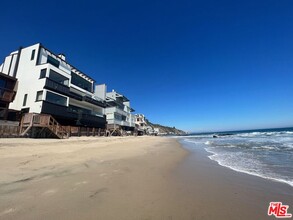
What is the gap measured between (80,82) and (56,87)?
9.39 metres

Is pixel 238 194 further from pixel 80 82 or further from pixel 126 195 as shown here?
pixel 80 82

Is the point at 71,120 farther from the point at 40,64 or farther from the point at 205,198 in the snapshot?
the point at 205,198

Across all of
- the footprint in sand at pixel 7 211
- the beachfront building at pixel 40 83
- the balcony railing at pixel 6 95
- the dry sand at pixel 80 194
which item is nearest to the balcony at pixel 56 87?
the beachfront building at pixel 40 83

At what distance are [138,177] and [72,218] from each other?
258cm

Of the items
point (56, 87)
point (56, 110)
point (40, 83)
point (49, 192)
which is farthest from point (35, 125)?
point (49, 192)

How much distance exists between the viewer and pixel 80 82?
29.4 meters

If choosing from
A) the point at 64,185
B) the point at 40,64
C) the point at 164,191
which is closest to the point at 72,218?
the point at 64,185

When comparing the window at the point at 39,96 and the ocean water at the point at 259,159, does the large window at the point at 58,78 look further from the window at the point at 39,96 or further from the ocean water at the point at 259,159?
the ocean water at the point at 259,159

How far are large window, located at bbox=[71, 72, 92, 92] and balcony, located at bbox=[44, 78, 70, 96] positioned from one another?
5589 millimetres

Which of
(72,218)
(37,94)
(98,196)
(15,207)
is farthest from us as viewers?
(37,94)

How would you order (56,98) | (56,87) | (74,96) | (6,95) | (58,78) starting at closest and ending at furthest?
(6,95) → (56,87) → (56,98) → (58,78) → (74,96)

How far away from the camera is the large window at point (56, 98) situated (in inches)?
758

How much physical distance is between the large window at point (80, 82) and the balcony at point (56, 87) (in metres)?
5.59

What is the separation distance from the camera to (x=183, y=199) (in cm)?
340
